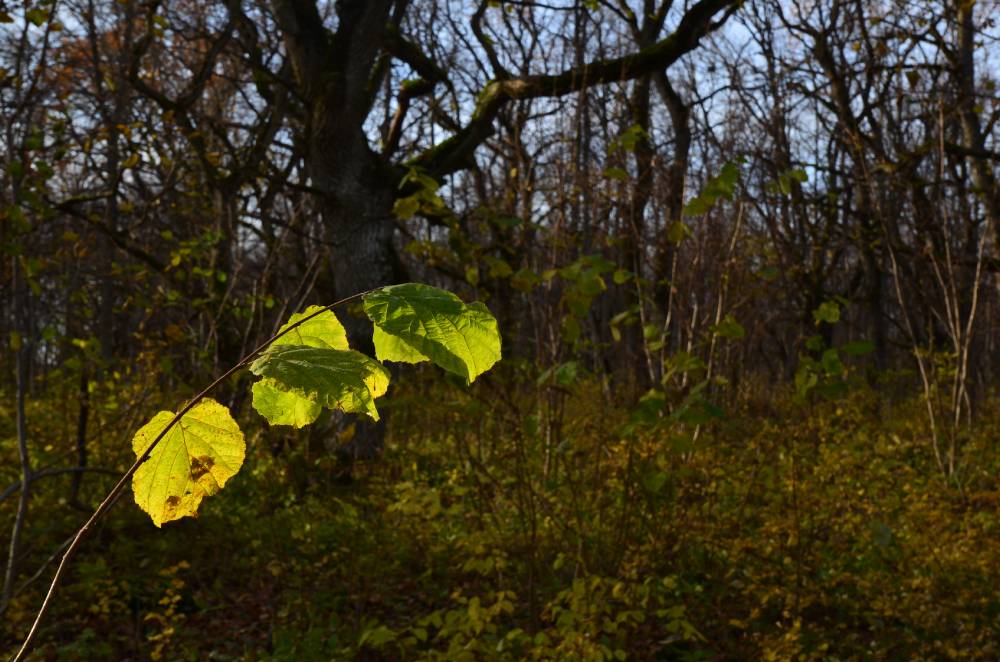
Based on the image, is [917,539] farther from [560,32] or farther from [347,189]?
[560,32]

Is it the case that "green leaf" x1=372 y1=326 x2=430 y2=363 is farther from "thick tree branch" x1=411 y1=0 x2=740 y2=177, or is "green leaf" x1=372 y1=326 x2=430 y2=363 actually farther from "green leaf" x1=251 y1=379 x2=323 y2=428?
"thick tree branch" x1=411 y1=0 x2=740 y2=177

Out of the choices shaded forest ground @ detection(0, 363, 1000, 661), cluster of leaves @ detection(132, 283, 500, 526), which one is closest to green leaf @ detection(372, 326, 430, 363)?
cluster of leaves @ detection(132, 283, 500, 526)

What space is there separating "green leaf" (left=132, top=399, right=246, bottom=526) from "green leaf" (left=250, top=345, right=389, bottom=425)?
0.36 ft

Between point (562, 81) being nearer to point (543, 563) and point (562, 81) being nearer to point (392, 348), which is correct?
point (543, 563)

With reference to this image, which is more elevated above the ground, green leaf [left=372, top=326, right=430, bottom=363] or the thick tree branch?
the thick tree branch

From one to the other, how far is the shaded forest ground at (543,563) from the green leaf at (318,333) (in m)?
1.93

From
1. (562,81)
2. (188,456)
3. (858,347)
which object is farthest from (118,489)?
(562,81)

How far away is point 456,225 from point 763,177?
5.21 metres

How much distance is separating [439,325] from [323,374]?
0.13m

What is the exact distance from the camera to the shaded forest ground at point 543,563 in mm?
3178

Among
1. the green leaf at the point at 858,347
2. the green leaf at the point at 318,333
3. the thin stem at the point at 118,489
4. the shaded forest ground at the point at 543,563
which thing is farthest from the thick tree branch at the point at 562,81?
the thin stem at the point at 118,489

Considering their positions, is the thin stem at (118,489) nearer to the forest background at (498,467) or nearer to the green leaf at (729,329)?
the forest background at (498,467)

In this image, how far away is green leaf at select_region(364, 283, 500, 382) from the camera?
0.80 metres

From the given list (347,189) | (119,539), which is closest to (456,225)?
(347,189)
